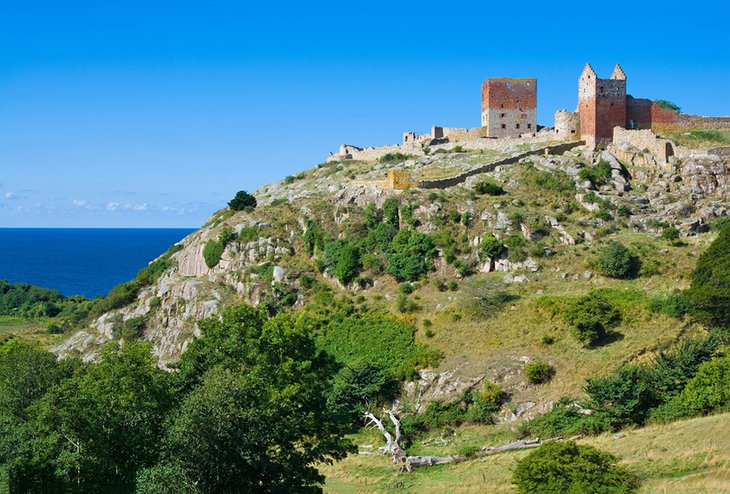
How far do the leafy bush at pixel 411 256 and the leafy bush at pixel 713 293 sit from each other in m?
18.4

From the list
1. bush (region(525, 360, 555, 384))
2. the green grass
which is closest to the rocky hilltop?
bush (region(525, 360, 555, 384))

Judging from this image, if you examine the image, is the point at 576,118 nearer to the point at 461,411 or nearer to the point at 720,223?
the point at 720,223

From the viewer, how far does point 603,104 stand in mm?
63469

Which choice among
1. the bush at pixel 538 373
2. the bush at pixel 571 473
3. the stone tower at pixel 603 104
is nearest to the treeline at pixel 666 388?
the bush at pixel 538 373

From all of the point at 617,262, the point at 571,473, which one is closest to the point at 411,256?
the point at 617,262

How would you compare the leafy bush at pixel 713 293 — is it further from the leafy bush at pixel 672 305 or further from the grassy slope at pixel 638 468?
the grassy slope at pixel 638 468

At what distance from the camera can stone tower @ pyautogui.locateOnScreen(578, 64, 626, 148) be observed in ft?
208

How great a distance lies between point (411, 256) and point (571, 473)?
1106 inches

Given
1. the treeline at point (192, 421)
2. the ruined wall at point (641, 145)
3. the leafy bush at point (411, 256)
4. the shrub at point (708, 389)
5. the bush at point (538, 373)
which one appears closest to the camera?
the treeline at point (192, 421)

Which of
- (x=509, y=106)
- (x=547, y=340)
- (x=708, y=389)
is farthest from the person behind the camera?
(x=509, y=106)

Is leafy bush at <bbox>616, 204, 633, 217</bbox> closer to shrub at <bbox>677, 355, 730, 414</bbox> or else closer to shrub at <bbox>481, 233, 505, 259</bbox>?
shrub at <bbox>481, 233, 505, 259</bbox>

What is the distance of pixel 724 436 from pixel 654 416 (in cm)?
566

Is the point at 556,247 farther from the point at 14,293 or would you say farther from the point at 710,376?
the point at 14,293

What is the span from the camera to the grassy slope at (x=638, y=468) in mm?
28125
